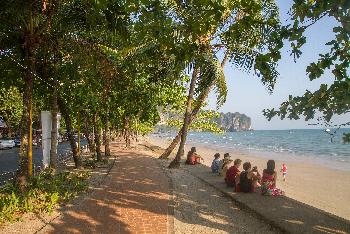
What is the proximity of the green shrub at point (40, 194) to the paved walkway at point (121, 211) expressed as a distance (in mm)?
640

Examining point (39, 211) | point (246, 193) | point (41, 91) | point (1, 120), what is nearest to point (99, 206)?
point (39, 211)

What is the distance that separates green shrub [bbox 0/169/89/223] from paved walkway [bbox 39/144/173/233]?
0.64m

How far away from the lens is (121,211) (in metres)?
9.68

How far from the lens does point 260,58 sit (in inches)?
181

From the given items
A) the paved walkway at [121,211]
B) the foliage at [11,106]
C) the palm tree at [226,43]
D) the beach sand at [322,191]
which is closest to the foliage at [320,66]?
the palm tree at [226,43]

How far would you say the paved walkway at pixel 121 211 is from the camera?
27.5 ft

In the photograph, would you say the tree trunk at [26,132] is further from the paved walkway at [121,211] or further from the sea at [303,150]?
the sea at [303,150]

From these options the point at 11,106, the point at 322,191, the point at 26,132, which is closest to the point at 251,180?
the point at 26,132

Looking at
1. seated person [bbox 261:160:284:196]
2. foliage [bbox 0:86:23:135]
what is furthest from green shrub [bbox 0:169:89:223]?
foliage [bbox 0:86:23:135]

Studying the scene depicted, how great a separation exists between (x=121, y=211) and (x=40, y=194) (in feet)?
9.74

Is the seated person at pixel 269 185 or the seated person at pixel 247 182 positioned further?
the seated person at pixel 247 182

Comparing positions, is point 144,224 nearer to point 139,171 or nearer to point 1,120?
point 139,171

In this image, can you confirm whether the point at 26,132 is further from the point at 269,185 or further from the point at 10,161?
the point at 10,161

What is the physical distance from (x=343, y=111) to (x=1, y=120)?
171 ft
